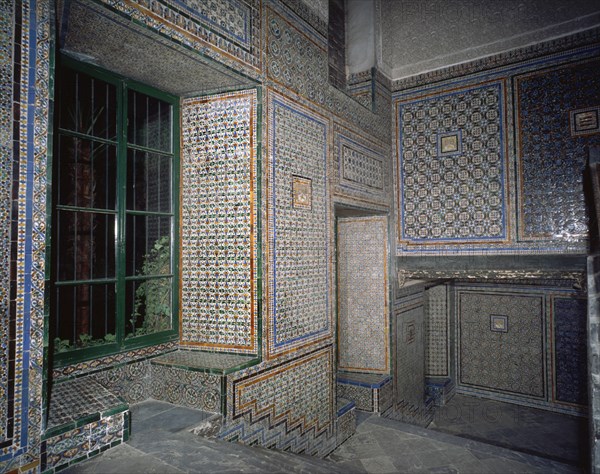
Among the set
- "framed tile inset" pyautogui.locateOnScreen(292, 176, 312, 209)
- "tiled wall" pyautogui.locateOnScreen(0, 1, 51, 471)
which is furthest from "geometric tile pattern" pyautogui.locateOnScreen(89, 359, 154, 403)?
"framed tile inset" pyautogui.locateOnScreen(292, 176, 312, 209)

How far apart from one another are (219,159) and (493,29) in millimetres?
4014

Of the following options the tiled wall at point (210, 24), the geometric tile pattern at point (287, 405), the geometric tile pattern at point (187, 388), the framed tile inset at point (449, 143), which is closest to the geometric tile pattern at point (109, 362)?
the geometric tile pattern at point (187, 388)

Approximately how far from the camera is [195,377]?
117 inches

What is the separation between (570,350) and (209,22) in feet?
22.7

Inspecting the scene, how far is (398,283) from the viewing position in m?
5.61

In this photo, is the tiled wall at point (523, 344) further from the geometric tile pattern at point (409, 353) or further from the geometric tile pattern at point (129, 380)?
the geometric tile pattern at point (129, 380)

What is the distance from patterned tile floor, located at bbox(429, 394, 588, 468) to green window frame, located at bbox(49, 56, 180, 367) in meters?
4.81

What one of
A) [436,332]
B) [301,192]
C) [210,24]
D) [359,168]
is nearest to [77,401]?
[301,192]

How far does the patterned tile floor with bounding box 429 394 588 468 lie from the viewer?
5.34 meters

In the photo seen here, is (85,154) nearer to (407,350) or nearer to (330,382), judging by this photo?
(330,382)

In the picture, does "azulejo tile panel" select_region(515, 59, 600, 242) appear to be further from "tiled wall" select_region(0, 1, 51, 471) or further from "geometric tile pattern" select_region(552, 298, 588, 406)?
"tiled wall" select_region(0, 1, 51, 471)

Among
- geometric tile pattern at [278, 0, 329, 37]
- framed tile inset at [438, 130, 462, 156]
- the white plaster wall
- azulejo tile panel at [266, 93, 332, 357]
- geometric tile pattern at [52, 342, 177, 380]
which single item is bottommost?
geometric tile pattern at [52, 342, 177, 380]

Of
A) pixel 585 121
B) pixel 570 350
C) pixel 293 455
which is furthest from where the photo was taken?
pixel 570 350

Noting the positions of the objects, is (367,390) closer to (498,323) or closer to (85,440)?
(498,323)
